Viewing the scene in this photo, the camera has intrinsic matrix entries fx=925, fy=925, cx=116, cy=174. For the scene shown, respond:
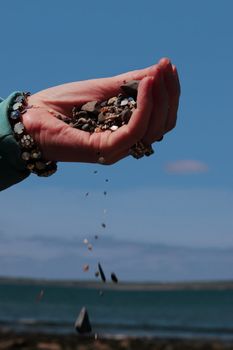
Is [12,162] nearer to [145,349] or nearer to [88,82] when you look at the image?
[88,82]

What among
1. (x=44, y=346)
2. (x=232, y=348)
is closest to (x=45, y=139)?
(x=44, y=346)

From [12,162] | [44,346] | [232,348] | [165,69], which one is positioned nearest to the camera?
[165,69]

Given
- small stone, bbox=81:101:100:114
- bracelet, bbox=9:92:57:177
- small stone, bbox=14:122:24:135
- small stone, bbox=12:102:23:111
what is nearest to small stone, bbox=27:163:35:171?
bracelet, bbox=9:92:57:177

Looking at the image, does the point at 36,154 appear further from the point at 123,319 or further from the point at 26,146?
the point at 123,319

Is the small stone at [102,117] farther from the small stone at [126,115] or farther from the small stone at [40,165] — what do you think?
the small stone at [40,165]

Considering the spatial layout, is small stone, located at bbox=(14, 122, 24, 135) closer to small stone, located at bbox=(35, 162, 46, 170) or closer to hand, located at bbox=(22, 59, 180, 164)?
hand, located at bbox=(22, 59, 180, 164)
